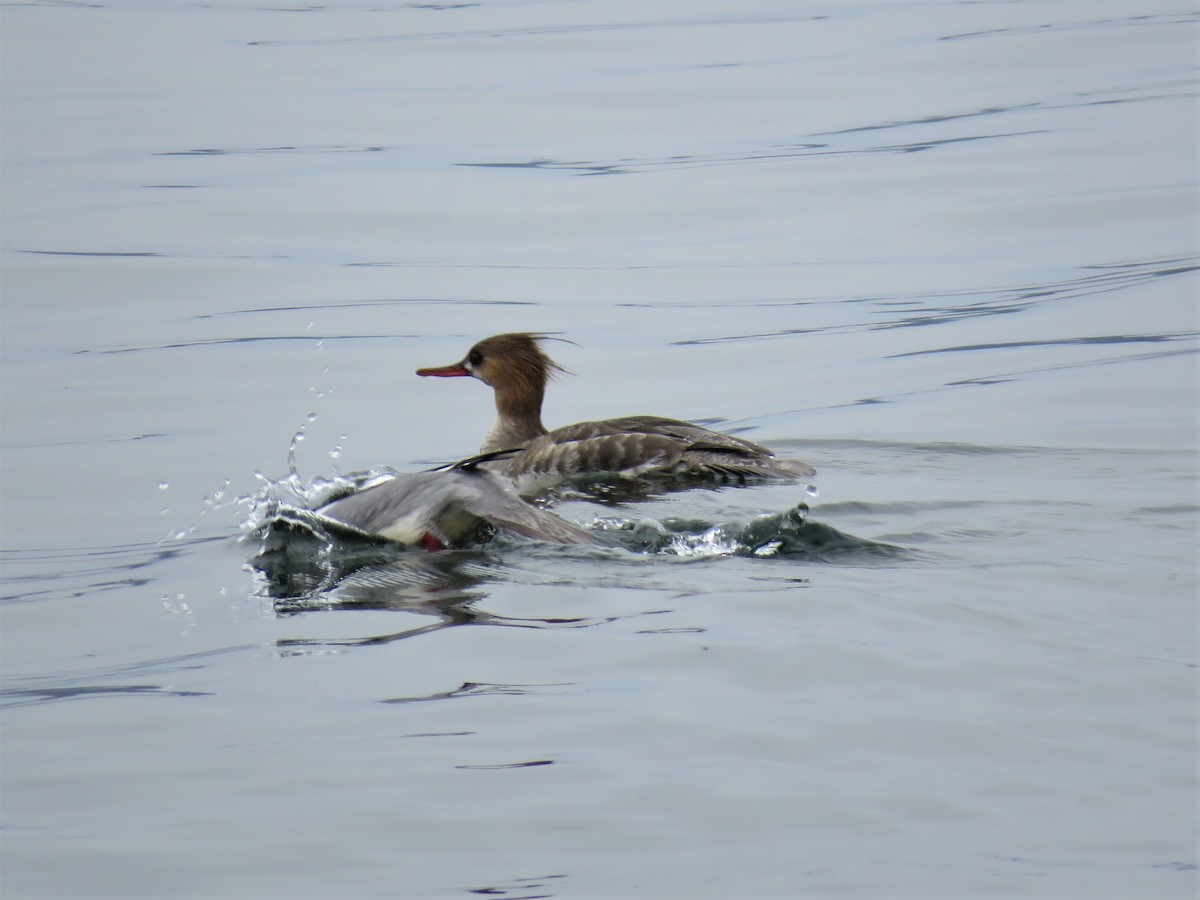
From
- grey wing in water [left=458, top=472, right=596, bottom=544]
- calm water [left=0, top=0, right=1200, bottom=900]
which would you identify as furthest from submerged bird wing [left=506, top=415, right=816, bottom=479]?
grey wing in water [left=458, top=472, right=596, bottom=544]

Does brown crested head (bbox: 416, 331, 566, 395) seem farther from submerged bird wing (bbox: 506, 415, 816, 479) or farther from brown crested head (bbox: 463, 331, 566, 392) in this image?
submerged bird wing (bbox: 506, 415, 816, 479)

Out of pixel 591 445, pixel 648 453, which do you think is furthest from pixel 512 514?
pixel 591 445

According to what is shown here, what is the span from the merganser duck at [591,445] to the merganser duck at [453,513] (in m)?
2.02

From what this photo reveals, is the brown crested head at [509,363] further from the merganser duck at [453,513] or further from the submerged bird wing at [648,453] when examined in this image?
the merganser duck at [453,513]

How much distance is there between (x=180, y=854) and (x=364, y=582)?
2.52m

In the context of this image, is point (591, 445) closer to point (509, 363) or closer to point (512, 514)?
point (509, 363)

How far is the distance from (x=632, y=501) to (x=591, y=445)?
28.4 inches

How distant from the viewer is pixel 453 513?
24.2ft

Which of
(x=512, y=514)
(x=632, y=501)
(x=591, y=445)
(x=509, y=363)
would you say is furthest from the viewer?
(x=509, y=363)

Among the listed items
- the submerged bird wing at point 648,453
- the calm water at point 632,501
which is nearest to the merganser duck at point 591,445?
the submerged bird wing at point 648,453

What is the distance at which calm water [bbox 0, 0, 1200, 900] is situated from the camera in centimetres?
→ 464

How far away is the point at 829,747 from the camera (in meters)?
5.02

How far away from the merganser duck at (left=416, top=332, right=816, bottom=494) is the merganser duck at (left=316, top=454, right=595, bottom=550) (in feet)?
6.63

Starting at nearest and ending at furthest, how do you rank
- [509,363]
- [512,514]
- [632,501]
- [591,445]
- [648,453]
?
[512,514] → [632,501] → [648,453] → [591,445] → [509,363]
